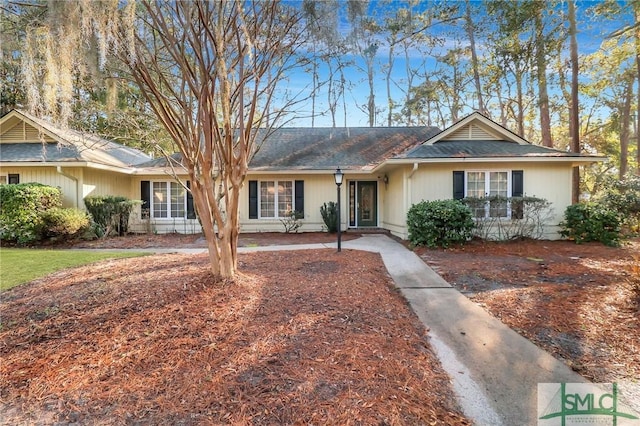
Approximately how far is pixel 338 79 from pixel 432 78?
17517 millimetres

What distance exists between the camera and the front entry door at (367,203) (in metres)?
12.9

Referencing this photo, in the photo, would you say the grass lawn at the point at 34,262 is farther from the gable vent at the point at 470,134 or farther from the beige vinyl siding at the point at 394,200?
the gable vent at the point at 470,134

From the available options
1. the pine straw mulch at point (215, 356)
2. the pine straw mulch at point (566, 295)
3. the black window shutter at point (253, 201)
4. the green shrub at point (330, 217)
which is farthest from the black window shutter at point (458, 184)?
the black window shutter at point (253, 201)

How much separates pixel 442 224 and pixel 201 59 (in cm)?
716

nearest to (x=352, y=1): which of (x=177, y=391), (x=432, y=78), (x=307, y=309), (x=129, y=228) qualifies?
(x=307, y=309)

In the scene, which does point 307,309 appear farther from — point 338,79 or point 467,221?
point 467,221

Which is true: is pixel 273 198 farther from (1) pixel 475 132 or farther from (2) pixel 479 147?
(1) pixel 475 132

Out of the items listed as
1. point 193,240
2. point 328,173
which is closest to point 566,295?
point 328,173

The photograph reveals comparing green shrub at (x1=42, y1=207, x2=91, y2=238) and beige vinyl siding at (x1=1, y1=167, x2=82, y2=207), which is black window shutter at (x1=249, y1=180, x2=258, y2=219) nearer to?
green shrub at (x1=42, y1=207, x2=91, y2=238)

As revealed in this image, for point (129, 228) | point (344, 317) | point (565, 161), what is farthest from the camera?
point (129, 228)

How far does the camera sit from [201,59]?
374 cm

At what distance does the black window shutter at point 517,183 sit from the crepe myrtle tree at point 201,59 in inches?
327

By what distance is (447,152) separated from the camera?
9.95 metres

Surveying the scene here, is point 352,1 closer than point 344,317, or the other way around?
point 344,317
